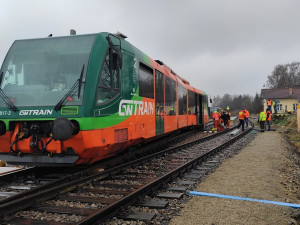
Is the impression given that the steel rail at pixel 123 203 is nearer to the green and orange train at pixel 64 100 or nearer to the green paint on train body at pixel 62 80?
the green and orange train at pixel 64 100

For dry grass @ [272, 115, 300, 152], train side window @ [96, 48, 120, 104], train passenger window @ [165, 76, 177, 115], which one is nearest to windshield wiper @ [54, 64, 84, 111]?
train side window @ [96, 48, 120, 104]

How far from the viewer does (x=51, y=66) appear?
18.8ft

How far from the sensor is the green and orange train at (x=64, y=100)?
5.26m

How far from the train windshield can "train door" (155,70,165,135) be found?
3750 millimetres

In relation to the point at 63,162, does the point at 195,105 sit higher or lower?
higher

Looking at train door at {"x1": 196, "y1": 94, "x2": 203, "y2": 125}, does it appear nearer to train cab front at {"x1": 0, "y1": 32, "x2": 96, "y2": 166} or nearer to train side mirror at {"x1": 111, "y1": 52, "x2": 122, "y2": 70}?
train side mirror at {"x1": 111, "y1": 52, "x2": 122, "y2": 70}

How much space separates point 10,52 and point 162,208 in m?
4.72

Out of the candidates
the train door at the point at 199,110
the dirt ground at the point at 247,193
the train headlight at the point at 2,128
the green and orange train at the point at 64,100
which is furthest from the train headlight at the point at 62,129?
the train door at the point at 199,110

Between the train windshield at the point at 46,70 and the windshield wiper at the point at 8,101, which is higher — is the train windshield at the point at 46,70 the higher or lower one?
the higher one

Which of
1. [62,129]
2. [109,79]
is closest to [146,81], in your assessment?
[109,79]

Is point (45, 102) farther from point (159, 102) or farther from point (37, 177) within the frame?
point (159, 102)

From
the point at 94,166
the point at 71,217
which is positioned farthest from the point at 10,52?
the point at 71,217

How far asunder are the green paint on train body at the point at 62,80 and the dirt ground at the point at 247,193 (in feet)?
7.85

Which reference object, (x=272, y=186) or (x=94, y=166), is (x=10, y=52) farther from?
(x=272, y=186)
